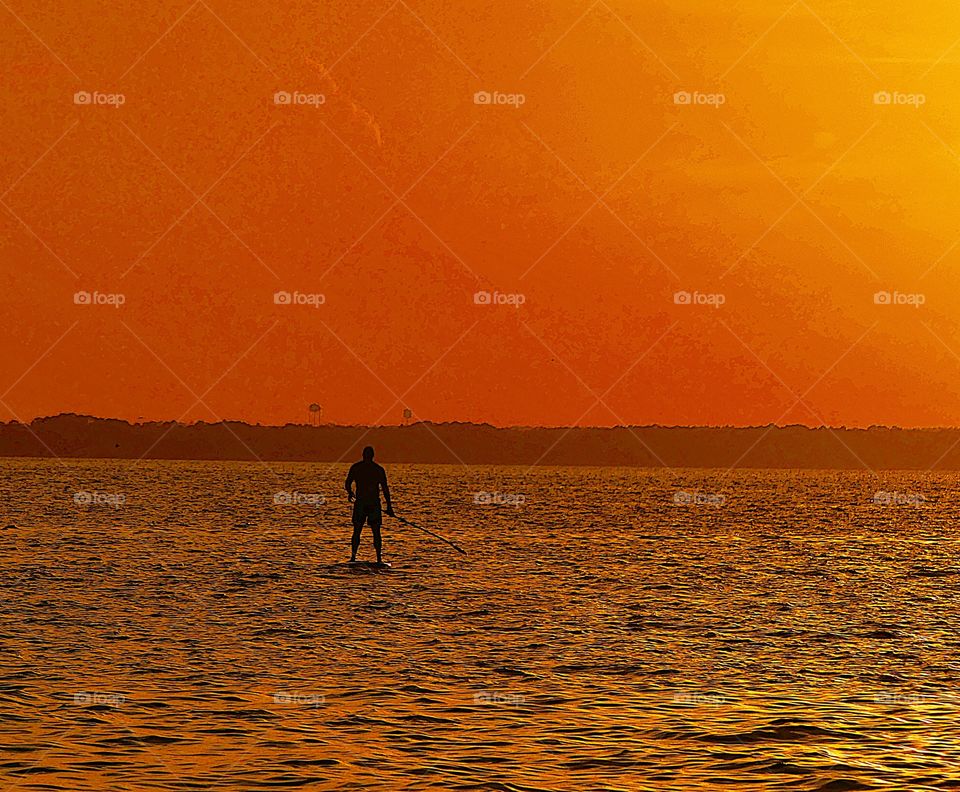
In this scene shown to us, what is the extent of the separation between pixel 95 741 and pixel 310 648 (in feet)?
22.4

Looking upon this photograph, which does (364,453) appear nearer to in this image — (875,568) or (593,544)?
(875,568)

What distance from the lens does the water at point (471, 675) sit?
12523 mm

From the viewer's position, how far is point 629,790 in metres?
11.7

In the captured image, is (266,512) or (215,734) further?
(266,512)

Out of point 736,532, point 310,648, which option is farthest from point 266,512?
point 310,648
